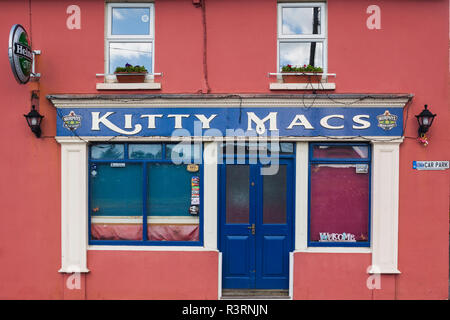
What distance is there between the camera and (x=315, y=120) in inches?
215

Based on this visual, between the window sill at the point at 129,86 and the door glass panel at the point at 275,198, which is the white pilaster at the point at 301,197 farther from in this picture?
the window sill at the point at 129,86

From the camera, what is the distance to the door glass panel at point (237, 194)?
5.72m

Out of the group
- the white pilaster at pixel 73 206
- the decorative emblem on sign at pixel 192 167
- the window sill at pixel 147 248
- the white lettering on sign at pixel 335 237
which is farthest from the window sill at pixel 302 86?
the white pilaster at pixel 73 206

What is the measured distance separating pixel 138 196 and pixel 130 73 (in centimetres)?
228

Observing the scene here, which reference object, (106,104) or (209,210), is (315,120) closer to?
(209,210)

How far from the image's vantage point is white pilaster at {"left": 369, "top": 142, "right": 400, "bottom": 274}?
17.8ft

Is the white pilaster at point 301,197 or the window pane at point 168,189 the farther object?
the window pane at point 168,189

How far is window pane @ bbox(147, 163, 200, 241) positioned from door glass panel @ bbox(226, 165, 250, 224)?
68cm

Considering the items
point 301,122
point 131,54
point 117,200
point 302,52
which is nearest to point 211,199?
point 117,200

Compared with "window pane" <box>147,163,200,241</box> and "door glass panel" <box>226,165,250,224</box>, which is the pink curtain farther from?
"door glass panel" <box>226,165,250,224</box>

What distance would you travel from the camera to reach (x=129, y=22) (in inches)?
227

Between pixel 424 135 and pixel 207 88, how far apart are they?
3.98 metres

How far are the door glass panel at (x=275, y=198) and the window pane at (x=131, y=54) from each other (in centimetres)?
312

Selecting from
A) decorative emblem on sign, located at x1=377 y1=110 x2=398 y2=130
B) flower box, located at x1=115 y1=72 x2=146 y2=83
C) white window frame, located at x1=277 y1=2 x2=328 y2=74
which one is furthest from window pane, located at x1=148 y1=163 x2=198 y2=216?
decorative emblem on sign, located at x1=377 y1=110 x2=398 y2=130
